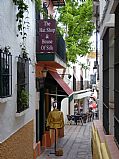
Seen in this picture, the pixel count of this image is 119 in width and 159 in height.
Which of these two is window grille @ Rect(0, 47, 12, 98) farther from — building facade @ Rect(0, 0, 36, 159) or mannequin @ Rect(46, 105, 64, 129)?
mannequin @ Rect(46, 105, 64, 129)

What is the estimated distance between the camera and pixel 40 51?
13.8 m

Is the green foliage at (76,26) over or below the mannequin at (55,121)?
over

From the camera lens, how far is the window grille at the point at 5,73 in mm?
7417

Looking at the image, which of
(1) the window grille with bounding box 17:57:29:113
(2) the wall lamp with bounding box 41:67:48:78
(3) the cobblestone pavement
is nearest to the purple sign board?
(1) the window grille with bounding box 17:57:29:113

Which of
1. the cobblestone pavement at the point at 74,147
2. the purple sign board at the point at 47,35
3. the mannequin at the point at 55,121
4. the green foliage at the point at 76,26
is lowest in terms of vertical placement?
the cobblestone pavement at the point at 74,147

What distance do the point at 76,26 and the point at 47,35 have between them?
15910mm

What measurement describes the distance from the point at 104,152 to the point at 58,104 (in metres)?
15.1

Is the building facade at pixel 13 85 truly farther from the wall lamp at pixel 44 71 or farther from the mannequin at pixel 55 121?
the wall lamp at pixel 44 71

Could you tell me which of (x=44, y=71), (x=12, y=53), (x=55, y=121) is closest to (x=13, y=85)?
(x=12, y=53)

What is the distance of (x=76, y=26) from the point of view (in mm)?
28547

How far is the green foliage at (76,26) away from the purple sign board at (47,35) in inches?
570

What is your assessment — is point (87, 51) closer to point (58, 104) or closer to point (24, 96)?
point (58, 104)

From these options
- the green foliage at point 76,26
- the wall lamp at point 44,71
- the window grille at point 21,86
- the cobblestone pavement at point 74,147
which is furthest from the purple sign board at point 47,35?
the green foliage at point 76,26

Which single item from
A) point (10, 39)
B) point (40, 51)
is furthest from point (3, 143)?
point (40, 51)
